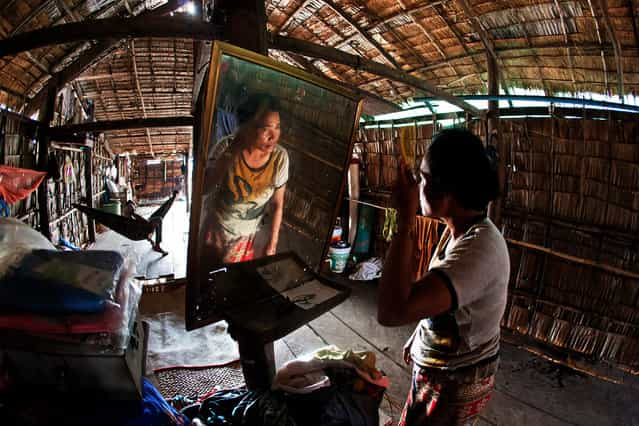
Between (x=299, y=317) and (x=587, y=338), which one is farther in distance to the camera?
(x=587, y=338)

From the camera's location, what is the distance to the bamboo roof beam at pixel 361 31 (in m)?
4.69

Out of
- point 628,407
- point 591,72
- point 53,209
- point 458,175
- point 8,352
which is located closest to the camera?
point 8,352

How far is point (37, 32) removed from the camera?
2086 mm

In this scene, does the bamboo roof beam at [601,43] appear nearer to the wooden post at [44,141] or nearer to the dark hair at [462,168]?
the dark hair at [462,168]

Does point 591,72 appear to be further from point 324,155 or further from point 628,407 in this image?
point 324,155

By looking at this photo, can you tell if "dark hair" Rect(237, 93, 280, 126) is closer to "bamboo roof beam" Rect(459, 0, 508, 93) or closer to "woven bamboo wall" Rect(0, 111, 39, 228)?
"bamboo roof beam" Rect(459, 0, 508, 93)

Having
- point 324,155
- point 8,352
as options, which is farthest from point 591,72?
point 8,352

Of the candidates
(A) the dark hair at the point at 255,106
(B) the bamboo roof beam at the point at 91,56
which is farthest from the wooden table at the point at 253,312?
(B) the bamboo roof beam at the point at 91,56

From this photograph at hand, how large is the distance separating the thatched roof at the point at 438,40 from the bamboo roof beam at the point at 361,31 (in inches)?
0.7

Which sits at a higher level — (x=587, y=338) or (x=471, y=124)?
(x=471, y=124)

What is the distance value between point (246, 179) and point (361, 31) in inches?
167

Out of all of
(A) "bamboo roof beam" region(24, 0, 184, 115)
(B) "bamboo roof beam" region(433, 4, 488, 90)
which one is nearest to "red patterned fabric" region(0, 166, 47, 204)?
(A) "bamboo roof beam" region(24, 0, 184, 115)

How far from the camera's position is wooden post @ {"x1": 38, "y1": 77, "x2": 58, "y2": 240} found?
4605 mm

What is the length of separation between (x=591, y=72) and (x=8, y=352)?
5.56m
